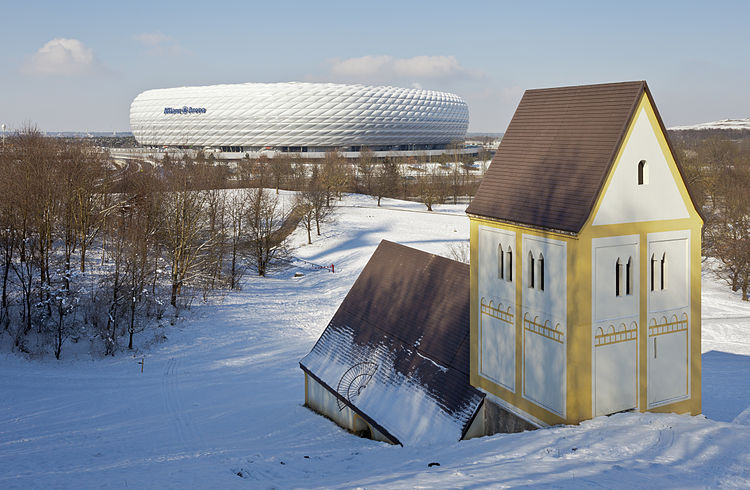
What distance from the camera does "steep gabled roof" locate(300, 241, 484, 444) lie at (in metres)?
16.3

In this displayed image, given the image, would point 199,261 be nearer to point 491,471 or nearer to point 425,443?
point 425,443

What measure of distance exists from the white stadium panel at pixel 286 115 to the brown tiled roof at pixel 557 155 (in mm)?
120570

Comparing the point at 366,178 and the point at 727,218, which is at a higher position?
the point at 366,178

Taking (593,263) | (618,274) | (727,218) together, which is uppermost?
(593,263)

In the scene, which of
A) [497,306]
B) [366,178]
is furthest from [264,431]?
[366,178]

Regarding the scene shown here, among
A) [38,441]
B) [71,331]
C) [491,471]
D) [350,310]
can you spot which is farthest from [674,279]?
[71,331]

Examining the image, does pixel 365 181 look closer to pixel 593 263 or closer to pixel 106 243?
pixel 106 243

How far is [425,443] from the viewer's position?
15516 millimetres

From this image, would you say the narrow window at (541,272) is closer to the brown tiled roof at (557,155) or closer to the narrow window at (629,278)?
the brown tiled roof at (557,155)

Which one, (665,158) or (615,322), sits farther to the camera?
(665,158)

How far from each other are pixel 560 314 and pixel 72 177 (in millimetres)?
37014

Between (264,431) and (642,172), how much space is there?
12966 mm

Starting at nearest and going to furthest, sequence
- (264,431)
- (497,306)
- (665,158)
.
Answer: (665,158)
(497,306)
(264,431)

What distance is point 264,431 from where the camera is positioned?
20312 millimetres
